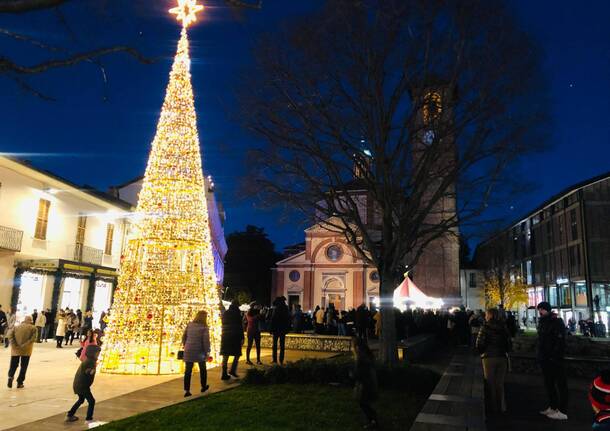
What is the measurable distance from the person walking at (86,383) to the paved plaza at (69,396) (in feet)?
0.59

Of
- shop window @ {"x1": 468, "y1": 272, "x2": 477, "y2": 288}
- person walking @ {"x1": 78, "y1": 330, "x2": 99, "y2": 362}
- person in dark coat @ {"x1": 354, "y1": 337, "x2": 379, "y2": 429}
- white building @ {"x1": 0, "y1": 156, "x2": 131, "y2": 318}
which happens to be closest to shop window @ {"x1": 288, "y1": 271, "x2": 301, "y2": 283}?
shop window @ {"x1": 468, "y1": 272, "x2": 477, "y2": 288}

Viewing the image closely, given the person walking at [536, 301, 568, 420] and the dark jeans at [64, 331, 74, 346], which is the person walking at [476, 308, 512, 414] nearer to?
the person walking at [536, 301, 568, 420]

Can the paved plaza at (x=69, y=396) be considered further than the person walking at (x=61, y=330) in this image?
No

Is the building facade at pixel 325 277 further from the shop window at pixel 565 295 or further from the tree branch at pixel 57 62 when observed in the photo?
the tree branch at pixel 57 62

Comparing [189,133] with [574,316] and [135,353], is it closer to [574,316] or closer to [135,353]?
[135,353]

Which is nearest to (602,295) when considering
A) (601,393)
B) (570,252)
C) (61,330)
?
(570,252)

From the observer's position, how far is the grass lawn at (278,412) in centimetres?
666

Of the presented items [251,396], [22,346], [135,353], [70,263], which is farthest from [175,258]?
[70,263]

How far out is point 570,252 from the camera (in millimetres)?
48312

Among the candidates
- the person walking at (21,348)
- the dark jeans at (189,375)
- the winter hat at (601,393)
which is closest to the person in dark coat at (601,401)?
the winter hat at (601,393)

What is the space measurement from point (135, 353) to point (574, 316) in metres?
46.1

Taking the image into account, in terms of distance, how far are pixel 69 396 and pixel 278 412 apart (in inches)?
169

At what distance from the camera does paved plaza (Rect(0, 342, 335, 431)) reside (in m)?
7.19

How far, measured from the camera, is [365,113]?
11.9m
